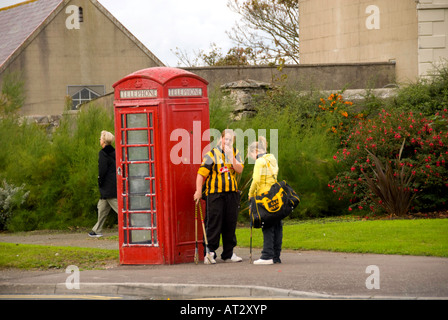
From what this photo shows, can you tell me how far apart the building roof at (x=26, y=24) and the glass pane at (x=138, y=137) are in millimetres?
27683

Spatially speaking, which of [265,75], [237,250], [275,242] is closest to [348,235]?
[237,250]

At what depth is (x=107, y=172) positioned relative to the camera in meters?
15.5

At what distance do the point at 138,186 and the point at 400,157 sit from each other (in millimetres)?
7890

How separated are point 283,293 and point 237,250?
16.2 feet

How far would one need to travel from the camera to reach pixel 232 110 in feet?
64.4

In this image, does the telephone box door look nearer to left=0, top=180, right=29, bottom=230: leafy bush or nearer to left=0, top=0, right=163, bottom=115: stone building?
left=0, top=180, right=29, bottom=230: leafy bush

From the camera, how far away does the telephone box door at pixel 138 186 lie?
1124 centimetres

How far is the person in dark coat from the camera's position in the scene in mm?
15391

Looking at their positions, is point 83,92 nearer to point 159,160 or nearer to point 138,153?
point 138,153

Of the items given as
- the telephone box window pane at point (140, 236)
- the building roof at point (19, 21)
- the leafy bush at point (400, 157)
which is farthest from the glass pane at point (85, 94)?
the telephone box window pane at point (140, 236)

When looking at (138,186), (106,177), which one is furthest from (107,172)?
(138,186)

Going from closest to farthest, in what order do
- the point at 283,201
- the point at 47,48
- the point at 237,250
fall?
1. the point at 283,201
2. the point at 237,250
3. the point at 47,48
